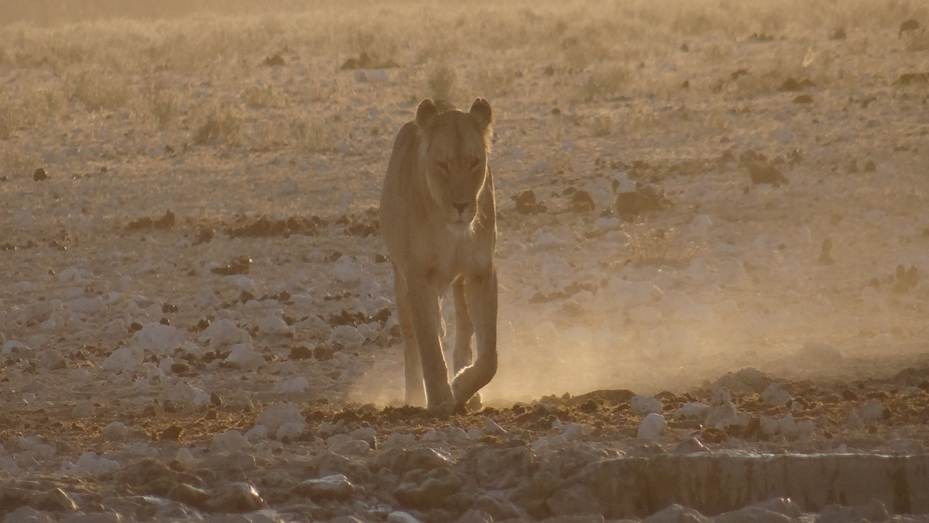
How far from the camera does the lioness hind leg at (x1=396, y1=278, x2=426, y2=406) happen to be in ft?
33.0

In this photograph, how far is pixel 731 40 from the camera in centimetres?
→ 2997

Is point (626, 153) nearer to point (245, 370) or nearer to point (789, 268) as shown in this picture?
point (789, 268)

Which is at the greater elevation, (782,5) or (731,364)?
(782,5)

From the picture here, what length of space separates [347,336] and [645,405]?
3494 mm

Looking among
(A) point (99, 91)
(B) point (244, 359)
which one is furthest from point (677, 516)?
(A) point (99, 91)

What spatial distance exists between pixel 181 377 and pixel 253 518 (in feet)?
14.2

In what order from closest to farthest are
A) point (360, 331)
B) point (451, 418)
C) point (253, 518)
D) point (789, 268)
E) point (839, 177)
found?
1. point (253, 518)
2. point (451, 418)
3. point (360, 331)
4. point (789, 268)
5. point (839, 177)

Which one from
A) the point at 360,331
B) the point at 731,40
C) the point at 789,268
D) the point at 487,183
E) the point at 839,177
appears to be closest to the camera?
the point at 487,183

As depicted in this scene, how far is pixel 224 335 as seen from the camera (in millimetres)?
11867

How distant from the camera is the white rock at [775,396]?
28.7 feet

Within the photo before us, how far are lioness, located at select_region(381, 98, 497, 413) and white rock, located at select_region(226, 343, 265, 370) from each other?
191 centimetres

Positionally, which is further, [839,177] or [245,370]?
[839,177]

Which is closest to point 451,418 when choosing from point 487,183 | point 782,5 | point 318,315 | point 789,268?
point 487,183

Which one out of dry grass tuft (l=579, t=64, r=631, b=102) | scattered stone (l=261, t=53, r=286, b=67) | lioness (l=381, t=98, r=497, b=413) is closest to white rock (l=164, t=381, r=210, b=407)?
lioness (l=381, t=98, r=497, b=413)
